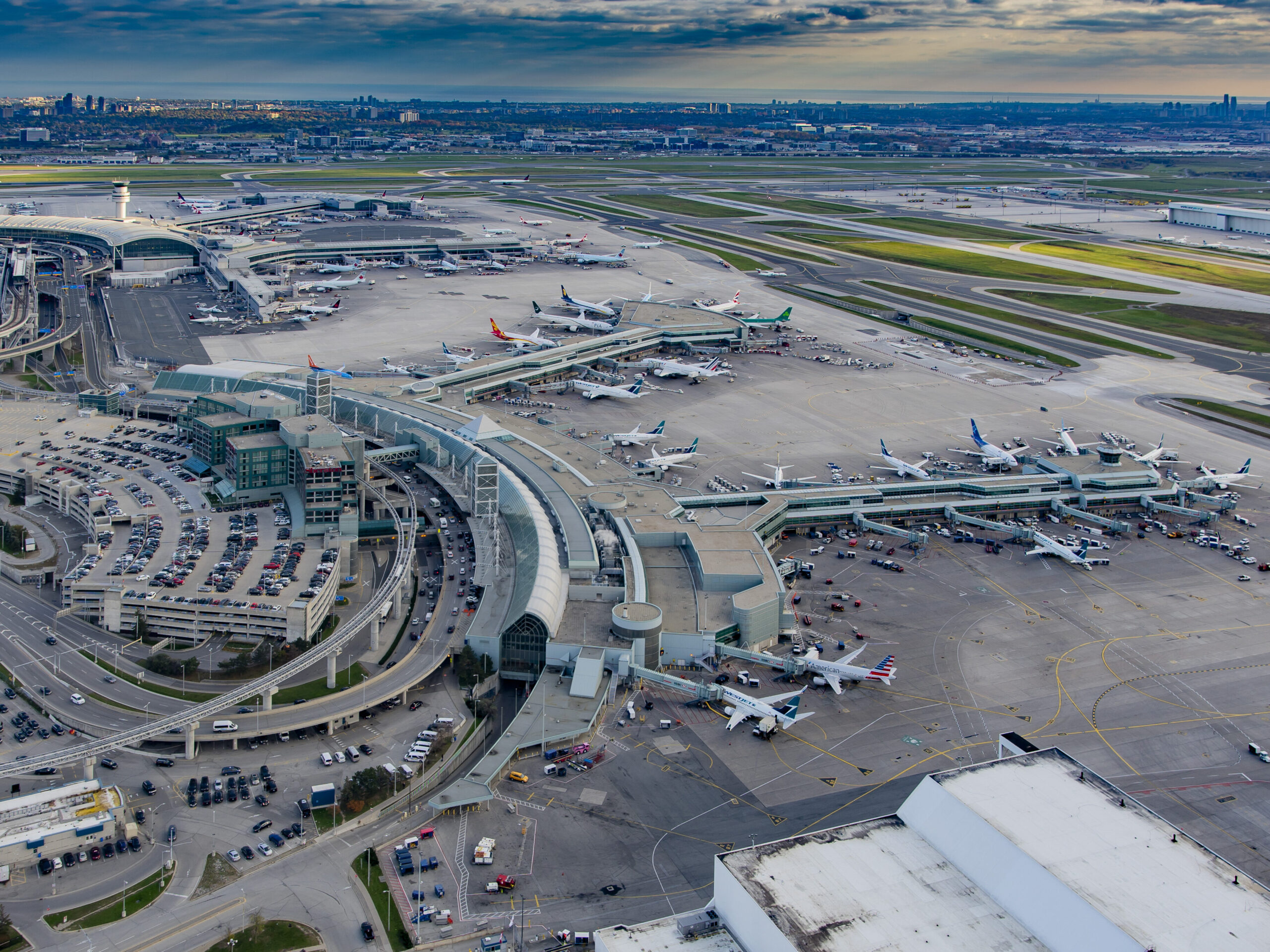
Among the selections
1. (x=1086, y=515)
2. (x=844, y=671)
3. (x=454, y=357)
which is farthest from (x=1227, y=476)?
(x=454, y=357)

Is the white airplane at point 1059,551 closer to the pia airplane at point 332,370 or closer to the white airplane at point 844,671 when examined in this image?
the white airplane at point 844,671

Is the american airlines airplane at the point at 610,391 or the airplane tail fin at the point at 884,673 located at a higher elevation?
the american airlines airplane at the point at 610,391

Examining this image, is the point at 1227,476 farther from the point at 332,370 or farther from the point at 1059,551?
the point at 332,370

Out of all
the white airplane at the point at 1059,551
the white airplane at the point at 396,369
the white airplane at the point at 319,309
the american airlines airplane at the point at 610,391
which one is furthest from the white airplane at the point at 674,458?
the white airplane at the point at 319,309

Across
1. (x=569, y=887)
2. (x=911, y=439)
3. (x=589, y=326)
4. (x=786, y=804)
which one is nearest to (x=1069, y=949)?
(x=786, y=804)

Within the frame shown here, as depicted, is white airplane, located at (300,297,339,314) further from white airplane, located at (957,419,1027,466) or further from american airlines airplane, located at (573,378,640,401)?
white airplane, located at (957,419,1027,466)

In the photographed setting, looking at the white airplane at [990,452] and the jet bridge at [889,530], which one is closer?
the jet bridge at [889,530]
